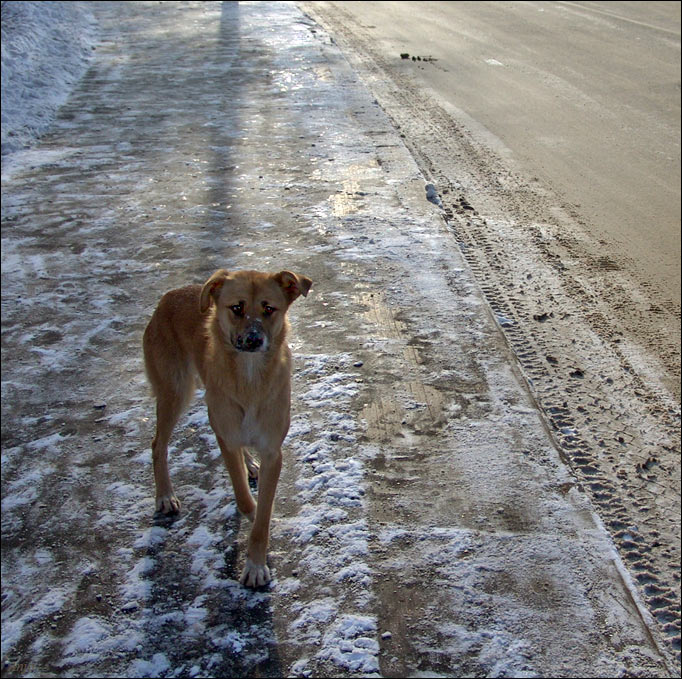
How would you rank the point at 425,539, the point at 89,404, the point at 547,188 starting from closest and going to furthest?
the point at 425,539 → the point at 89,404 → the point at 547,188

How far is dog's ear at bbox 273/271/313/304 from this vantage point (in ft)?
12.5

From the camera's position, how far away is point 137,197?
27.8 feet

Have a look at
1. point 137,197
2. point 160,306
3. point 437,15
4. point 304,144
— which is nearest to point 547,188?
point 304,144

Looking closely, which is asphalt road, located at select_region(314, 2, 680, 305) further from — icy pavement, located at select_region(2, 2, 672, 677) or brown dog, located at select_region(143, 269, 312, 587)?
brown dog, located at select_region(143, 269, 312, 587)

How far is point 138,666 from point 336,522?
1.22 meters

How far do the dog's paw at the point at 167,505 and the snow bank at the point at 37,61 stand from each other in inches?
290

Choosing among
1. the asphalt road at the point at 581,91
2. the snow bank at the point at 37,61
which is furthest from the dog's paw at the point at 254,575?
the snow bank at the point at 37,61

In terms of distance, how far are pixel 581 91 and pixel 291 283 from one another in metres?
11.1

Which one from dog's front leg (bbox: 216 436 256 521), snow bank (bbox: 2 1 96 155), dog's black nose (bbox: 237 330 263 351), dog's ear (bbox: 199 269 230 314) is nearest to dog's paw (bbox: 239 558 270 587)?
dog's front leg (bbox: 216 436 256 521)

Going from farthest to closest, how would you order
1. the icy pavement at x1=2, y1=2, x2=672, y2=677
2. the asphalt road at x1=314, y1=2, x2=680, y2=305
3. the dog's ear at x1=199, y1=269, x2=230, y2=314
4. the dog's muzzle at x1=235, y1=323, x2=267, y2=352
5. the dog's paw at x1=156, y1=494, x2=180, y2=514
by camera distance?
the asphalt road at x1=314, y1=2, x2=680, y2=305 → the dog's paw at x1=156, y1=494, x2=180, y2=514 → the dog's ear at x1=199, y1=269, x2=230, y2=314 → the dog's muzzle at x1=235, y1=323, x2=267, y2=352 → the icy pavement at x1=2, y1=2, x2=672, y2=677

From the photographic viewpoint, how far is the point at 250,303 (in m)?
3.71

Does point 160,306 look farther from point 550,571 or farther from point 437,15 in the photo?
point 437,15

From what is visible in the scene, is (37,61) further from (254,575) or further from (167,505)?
(254,575)

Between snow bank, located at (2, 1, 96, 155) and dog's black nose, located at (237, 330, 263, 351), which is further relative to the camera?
snow bank, located at (2, 1, 96, 155)
